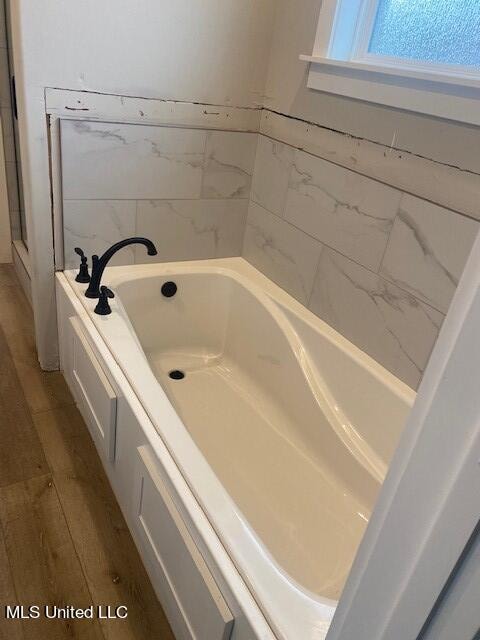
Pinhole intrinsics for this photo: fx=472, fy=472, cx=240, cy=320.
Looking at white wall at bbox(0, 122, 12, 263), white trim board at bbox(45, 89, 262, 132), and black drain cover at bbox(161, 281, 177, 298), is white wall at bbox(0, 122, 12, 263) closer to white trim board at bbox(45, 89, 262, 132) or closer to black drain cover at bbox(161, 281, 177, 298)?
white trim board at bbox(45, 89, 262, 132)

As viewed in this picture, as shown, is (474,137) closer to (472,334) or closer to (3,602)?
(472,334)

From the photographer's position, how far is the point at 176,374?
81.8 inches

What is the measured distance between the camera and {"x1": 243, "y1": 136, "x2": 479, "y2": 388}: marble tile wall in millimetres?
1403

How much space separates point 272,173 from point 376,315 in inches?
31.3

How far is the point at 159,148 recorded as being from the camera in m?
1.88

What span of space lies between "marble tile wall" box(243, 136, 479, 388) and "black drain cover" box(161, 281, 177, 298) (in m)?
0.43

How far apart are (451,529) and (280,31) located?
76.4 inches

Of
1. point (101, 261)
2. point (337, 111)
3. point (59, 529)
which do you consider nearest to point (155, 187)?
point (101, 261)

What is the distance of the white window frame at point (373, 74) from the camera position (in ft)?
4.09

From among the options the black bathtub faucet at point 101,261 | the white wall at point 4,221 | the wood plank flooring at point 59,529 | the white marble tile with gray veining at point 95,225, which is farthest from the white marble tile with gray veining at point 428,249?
the white wall at point 4,221

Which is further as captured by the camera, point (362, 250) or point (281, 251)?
point (281, 251)
